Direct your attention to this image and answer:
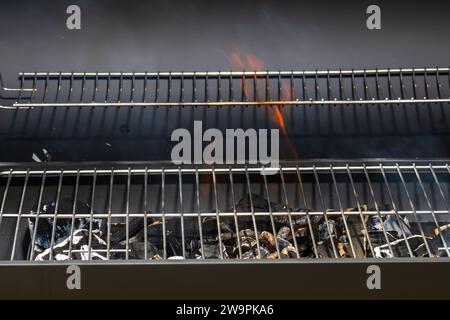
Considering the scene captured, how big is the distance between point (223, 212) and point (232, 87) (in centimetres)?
31

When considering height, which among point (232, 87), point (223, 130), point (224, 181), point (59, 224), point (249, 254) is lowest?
point (249, 254)

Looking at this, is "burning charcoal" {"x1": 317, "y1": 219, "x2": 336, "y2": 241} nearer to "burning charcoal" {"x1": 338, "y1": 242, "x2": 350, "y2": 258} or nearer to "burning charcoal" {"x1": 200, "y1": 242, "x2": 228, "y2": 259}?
"burning charcoal" {"x1": 338, "y1": 242, "x2": 350, "y2": 258}

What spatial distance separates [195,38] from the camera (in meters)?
1.42

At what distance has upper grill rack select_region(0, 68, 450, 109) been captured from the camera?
1.40m

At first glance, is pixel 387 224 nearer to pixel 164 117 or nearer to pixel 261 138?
pixel 261 138

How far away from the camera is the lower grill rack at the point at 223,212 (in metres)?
1.18

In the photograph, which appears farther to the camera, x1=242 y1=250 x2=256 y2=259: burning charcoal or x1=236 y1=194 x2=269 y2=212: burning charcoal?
x1=236 y1=194 x2=269 y2=212: burning charcoal

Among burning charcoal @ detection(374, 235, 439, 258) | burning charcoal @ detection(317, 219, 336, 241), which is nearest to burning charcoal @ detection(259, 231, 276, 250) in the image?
burning charcoal @ detection(317, 219, 336, 241)

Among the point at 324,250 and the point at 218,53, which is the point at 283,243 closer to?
the point at 324,250

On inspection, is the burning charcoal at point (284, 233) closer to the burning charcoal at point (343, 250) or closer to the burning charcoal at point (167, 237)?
the burning charcoal at point (343, 250)

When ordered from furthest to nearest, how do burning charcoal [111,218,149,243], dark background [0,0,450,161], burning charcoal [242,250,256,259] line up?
1. dark background [0,0,450,161]
2. burning charcoal [111,218,149,243]
3. burning charcoal [242,250,256,259]

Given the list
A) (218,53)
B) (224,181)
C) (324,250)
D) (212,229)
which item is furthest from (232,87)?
(324,250)

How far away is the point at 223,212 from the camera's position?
1.34 meters
